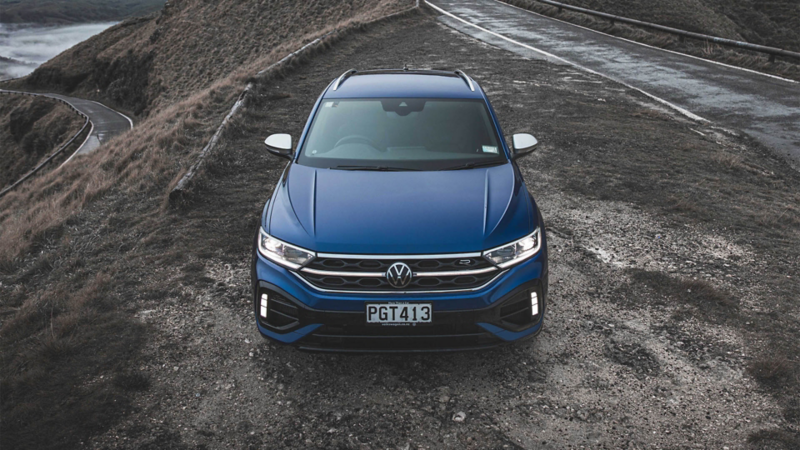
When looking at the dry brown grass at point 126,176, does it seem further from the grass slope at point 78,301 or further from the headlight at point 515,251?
the headlight at point 515,251

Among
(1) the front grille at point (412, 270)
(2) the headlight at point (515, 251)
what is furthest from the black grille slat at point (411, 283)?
(2) the headlight at point (515, 251)

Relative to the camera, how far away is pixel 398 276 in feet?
10.8

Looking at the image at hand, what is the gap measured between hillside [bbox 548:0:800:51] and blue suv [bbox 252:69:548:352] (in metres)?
32.7

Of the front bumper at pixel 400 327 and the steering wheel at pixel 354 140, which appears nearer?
the front bumper at pixel 400 327

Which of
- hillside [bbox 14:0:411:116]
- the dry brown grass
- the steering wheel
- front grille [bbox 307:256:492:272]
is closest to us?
front grille [bbox 307:256:492:272]

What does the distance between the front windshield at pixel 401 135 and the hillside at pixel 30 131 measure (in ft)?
162

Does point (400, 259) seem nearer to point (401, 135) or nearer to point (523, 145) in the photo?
point (401, 135)

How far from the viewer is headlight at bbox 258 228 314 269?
11.4 feet

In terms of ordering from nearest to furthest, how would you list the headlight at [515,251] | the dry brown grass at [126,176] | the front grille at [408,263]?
1. the front grille at [408,263]
2. the headlight at [515,251]
3. the dry brown grass at [126,176]

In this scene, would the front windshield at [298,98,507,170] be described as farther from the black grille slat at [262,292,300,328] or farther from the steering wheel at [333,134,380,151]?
the black grille slat at [262,292,300,328]

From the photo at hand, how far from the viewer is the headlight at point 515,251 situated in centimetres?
345

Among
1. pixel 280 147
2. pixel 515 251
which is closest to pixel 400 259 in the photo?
pixel 515 251

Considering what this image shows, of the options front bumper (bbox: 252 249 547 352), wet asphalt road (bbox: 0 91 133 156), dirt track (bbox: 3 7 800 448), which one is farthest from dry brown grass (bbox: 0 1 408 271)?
wet asphalt road (bbox: 0 91 133 156)

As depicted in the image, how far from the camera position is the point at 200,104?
13.1m
